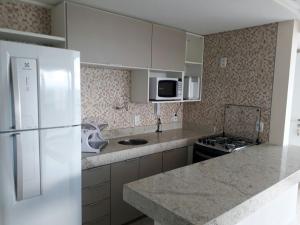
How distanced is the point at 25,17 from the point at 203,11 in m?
1.69

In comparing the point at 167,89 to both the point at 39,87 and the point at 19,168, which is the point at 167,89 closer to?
the point at 39,87

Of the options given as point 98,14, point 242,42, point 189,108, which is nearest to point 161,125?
point 189,108

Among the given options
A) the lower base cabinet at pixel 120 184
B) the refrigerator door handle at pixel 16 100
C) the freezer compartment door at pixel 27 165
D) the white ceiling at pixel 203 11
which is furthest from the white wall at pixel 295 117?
the refrigerator door handle at pixel 16 100

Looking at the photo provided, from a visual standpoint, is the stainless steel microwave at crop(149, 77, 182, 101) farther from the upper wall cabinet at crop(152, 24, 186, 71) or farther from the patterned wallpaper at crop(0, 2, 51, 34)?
the patterned wallpaper at crop(0, 2, 51, 34)

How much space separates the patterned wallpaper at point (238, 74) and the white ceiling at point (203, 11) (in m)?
0.20

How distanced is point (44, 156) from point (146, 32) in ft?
5.66

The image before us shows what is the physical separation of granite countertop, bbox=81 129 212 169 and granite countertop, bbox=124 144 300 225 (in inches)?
28.2

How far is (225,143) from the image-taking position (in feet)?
9.00

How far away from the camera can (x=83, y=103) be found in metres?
2.53

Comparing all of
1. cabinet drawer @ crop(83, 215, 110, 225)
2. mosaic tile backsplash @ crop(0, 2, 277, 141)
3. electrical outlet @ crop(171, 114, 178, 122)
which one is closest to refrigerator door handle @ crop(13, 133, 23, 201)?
cabinet drawer @ crop(83, 215, 110, 225)

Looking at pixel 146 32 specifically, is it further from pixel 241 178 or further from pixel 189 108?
pixel 241 178

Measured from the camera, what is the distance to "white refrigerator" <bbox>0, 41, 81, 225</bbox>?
1476mm

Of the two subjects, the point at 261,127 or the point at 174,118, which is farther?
the point at 174,118

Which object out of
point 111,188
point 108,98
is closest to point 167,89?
point 108,98
